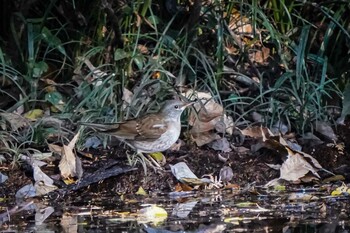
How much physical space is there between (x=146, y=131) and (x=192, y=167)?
493 mm

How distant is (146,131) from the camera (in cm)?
848

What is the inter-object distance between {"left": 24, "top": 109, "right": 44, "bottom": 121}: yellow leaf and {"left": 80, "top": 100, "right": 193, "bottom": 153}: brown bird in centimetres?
79

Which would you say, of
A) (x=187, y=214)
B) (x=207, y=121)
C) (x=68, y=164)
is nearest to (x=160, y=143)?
(x=207, y=121)

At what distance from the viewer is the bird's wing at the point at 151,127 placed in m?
8.45

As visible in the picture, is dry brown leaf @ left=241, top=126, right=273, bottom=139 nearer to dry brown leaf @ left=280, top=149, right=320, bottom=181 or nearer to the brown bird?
dry brown leaf @ left=280, top=149, right=320, bottom=181

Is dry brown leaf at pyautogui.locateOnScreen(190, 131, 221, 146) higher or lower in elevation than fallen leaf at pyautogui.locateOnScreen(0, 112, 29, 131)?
lower

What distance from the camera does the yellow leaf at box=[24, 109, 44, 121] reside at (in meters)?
9.11

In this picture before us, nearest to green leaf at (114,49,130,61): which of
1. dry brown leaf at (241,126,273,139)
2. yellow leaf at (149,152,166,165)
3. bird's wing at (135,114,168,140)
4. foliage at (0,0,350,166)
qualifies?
foliage at (0,0,350,166)

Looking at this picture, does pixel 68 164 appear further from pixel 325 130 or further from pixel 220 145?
pixel 325 130

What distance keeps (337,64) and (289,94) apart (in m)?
0.92

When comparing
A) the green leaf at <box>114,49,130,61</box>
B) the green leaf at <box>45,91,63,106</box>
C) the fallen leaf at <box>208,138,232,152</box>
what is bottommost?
the fallen leaf at <box>208,138,232,152</box>

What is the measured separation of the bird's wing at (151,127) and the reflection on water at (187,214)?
80cm

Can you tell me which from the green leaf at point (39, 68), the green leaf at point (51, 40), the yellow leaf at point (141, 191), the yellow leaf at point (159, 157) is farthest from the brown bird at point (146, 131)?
the green leaf at point (51, 40)

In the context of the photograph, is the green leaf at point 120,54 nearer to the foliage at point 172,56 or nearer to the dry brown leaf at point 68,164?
the foliage at point 172,56
